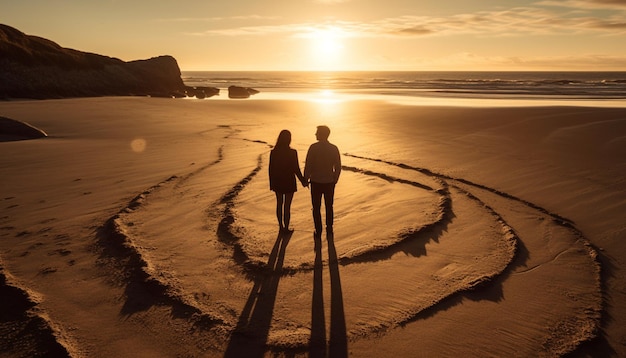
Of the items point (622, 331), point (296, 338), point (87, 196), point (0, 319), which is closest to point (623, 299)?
point (622, 331)

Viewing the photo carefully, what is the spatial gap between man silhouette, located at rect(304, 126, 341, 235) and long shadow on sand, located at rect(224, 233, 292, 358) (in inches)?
49.6

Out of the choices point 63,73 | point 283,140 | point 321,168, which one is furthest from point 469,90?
point 283,140

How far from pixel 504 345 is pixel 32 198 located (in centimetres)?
844

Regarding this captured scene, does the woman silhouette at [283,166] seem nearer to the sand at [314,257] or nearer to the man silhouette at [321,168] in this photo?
the man silhouette at [321,168]

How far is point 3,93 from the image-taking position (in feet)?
115

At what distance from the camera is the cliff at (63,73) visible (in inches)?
1458

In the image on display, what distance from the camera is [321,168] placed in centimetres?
664

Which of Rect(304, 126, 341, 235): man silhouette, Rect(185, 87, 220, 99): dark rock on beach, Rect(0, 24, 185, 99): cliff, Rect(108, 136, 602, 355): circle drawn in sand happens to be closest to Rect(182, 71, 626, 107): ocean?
Rect(185, 87, 220, 99): dark rock on beach

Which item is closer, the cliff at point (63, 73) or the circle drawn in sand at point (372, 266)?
the circle drawn in sand at point (372, 266)

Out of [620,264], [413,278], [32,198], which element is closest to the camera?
[413,278]

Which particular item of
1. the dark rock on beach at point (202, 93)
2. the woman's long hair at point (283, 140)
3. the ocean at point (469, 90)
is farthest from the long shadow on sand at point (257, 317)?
the dark rock on beach at point (202, 93)

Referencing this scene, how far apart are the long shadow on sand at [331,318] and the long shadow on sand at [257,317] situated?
46 centimetres

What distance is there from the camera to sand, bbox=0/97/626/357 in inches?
163

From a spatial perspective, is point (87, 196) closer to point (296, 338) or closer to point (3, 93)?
point (296, 338)
